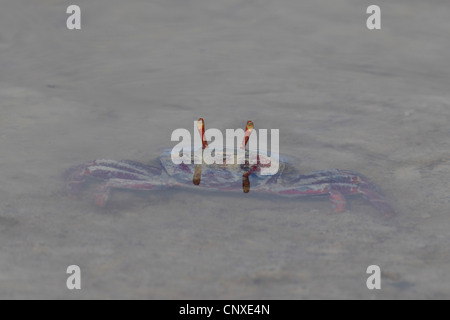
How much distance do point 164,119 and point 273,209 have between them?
2.65m

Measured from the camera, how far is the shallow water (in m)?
5.43

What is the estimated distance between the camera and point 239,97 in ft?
30.7

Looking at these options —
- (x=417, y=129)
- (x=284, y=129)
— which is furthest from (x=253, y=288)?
(x=417, y=129)

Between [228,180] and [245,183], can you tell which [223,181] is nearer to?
[228,180]

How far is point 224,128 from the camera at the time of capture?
8.45 m

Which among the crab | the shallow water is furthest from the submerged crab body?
the shallow water

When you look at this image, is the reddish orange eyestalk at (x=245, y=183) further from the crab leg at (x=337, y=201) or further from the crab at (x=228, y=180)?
the crab leg at (x=337, y=201)

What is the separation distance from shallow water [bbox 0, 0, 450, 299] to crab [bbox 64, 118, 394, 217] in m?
0.12

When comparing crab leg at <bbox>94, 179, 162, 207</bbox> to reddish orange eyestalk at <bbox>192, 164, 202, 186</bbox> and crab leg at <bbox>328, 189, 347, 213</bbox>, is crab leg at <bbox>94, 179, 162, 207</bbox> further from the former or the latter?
crab leg at <bbox>328, 189, 347, 213</bbox>

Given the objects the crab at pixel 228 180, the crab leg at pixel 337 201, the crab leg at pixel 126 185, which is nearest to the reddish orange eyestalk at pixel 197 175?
the crab at pixel 228 180

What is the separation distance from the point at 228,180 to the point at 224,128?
190cm

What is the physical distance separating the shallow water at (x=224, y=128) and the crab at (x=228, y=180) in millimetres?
125

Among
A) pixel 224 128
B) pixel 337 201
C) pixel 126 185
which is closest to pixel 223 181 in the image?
pixel 126 185
